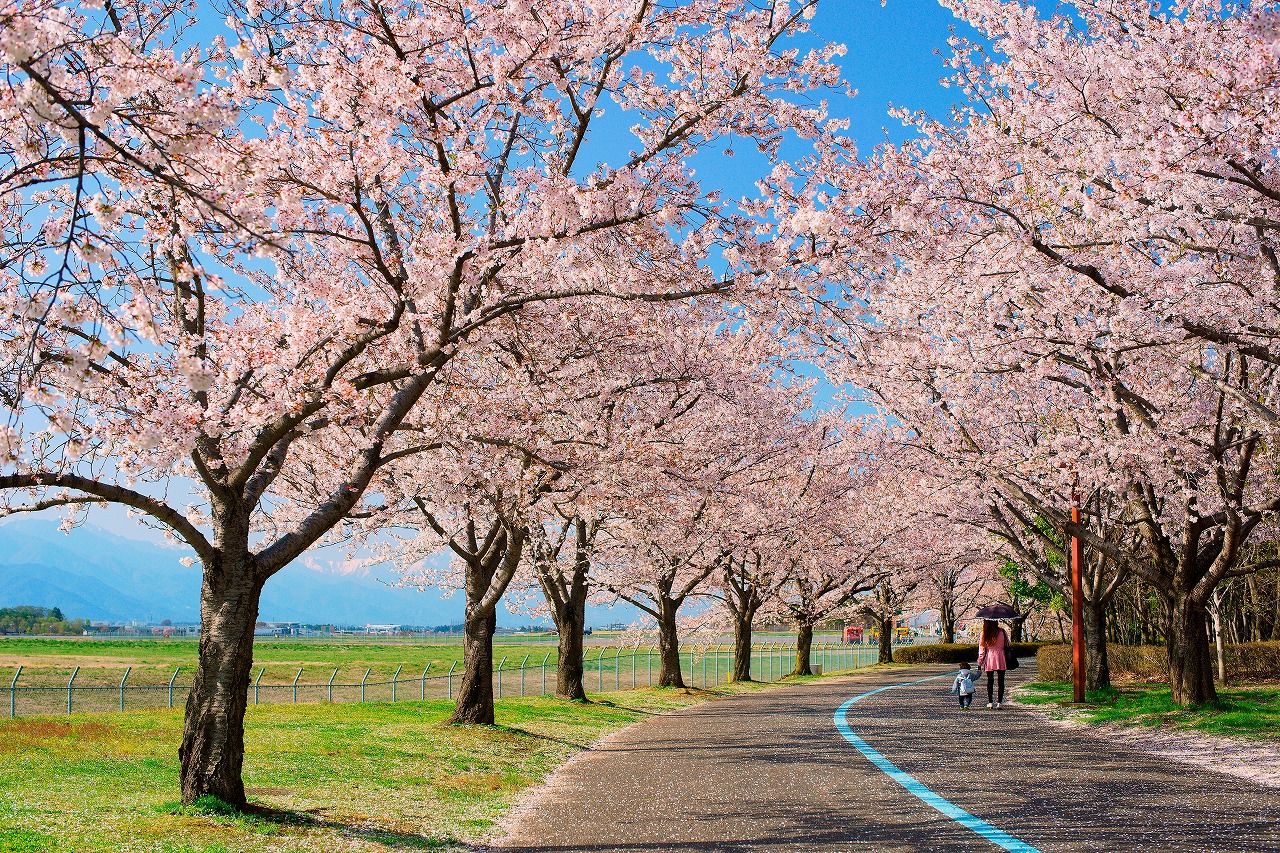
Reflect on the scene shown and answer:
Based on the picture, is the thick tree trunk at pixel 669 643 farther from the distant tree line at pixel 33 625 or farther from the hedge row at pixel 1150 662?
the distant tree line at pixel 33 625

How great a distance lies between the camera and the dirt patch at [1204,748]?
441 inches

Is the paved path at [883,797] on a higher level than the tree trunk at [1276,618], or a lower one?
lower

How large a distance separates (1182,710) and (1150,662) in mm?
12468

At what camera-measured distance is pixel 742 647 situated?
37.3m

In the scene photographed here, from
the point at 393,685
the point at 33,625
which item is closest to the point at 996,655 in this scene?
the point at 393,685

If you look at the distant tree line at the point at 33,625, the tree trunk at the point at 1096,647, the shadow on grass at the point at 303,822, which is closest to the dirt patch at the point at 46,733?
the shadow on grass at the point at 303,822

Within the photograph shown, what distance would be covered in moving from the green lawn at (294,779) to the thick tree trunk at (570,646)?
3.48 m

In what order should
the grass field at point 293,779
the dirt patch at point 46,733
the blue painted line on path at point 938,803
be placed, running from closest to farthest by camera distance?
the blue painted line on path at point 938,803, the grass field at point 293,779, the dirt patch at point 46,733

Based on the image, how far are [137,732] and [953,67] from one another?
17.9m

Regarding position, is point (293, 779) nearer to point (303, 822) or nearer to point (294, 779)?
point (294, 779)

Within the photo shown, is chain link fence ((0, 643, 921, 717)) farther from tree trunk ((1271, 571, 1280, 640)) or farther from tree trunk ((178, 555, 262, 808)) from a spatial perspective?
tree trunk ((178, 555, 262, 808))

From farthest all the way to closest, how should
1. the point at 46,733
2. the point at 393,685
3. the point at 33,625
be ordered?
the point at 33,625 → the point at 393,685 → the point at 46,733

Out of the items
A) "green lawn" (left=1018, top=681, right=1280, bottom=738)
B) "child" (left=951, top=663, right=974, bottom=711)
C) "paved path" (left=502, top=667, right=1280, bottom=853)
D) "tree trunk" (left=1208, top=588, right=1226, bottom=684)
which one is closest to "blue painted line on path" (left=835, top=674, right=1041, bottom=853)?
"paved path" (left=502, top=667, right=1280, bottom=853)

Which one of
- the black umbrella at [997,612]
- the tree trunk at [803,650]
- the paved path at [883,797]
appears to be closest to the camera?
the paved path at [883,797]
